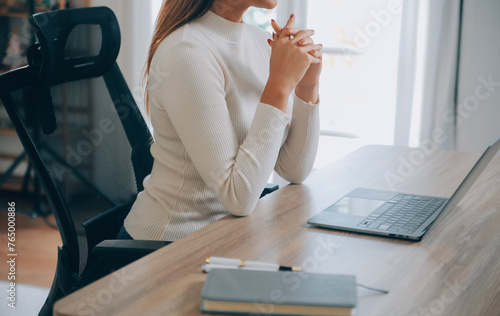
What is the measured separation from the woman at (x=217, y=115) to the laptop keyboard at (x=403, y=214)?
24 cm

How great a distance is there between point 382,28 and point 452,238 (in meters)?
1.96

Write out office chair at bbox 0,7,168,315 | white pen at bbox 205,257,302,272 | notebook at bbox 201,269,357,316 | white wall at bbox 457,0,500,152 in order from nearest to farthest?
notebook at bbox 201,269,357,316, white pen at bbox 205,257,302,272, office chair at bbox 0,7,168,315, white wall at bbox 457,0,500,152

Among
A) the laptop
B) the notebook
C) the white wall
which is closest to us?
the notebook

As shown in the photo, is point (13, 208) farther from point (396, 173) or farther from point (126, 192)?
point (396, 173)

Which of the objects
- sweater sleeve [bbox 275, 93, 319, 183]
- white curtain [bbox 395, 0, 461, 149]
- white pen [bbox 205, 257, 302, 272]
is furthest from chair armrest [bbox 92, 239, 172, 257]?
white curtain [bbox 395, 0, 461, 149]

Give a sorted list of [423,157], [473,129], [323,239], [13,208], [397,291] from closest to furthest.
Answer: [397,291], [323,239], [423,157], [473,129], [13,208]

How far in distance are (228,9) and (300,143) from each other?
1.22 ft

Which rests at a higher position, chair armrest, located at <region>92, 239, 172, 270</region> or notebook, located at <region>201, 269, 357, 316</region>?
notebook, located at <region>201, 269, 357, 316</region>

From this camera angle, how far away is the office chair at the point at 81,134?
1.29m

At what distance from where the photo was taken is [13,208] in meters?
3.46

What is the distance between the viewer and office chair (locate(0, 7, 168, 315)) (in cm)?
129

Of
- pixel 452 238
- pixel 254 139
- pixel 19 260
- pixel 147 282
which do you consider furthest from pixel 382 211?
pixel 19 260

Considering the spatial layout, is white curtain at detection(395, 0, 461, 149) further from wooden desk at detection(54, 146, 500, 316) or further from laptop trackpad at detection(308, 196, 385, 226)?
laptop trackpad at detection(308, 196, 385, 226)

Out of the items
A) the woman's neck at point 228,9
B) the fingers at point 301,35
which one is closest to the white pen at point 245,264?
the fingers at point 301,35
